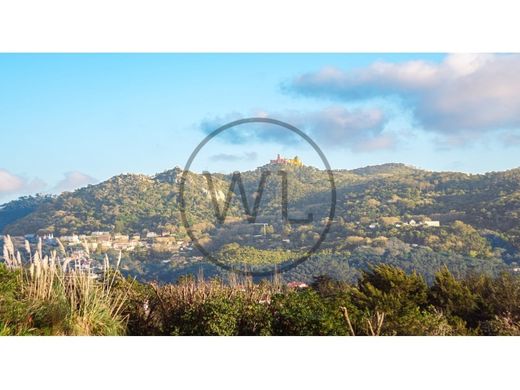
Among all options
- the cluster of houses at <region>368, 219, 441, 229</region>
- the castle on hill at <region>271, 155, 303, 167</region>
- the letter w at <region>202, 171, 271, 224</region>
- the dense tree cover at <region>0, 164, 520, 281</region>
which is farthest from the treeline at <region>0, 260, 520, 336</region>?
the castle on hill at <region>271, 155, 303, 167</region>

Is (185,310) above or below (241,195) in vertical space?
below

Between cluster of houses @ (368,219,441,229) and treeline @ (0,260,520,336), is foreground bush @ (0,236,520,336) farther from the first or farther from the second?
cluster of houses @ (368,219,441,229)

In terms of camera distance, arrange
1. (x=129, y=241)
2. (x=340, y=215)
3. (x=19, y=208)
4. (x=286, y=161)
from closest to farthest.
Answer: (x=129, y=241)
(x=340, y=215)
(x=286, y=161)
(x=19, y=208)

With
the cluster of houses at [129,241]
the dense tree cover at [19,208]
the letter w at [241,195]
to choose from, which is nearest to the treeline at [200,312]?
the cluster of houses at [129,241]

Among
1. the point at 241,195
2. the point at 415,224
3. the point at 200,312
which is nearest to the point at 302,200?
the point at 241,195

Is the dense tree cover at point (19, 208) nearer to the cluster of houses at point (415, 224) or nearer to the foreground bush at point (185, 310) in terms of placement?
the cluster of houses at point (415, 224)

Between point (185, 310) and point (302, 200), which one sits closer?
point (185, 310)

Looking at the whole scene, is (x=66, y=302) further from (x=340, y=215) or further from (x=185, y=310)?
(x=340, y=215)
